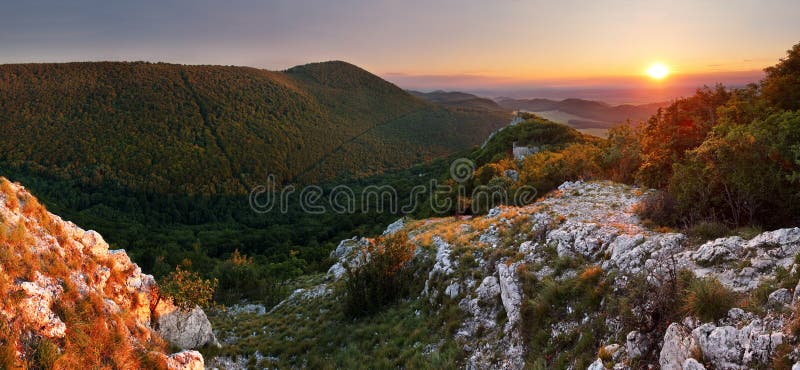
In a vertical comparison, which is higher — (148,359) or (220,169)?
(148,359)

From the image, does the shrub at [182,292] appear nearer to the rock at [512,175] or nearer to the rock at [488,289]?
the rock at [488,289]

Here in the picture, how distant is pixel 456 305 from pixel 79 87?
179059 mm

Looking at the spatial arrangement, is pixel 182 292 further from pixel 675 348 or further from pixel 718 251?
pixel 718 251

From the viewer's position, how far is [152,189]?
345 ft

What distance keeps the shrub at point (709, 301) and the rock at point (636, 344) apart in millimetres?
905

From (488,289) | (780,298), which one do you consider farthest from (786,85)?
(488,289)

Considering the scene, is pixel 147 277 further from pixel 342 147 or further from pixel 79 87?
pixel 79 87

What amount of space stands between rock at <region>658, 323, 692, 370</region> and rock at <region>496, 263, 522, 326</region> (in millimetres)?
4269

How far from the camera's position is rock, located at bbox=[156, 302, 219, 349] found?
501 inches

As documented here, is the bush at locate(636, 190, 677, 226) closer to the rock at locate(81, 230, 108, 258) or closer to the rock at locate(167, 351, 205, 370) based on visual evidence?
the rock at locate(167, 351, 205, 370)

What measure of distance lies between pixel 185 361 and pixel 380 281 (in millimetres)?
8508

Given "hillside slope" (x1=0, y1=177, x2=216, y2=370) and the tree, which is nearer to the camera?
"hillside slope" (x1=0, y1=177, x2=216, y2=370)

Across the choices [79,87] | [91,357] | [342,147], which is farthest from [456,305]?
[79,87]

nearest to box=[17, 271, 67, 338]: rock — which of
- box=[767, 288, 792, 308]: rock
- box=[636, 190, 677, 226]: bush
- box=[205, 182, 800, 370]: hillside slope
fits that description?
box=[205, 182, 800, 370]: hillside slope
